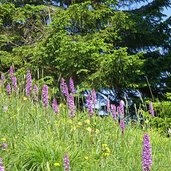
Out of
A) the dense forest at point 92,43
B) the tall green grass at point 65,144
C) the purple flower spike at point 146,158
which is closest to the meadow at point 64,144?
the tall green grass at point 65,144

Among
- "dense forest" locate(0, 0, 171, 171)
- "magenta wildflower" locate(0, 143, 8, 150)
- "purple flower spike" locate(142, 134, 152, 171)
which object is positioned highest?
"dense forest" locate(0, 0, 171, 171)

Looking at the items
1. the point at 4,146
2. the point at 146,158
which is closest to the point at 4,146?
the point at 4,146

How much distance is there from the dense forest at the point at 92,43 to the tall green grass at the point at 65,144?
376cm

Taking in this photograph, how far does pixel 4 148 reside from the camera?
3.88 meters

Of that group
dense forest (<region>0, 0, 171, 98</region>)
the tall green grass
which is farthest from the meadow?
dense forest (<region>0, 0, 171, 98</region>)

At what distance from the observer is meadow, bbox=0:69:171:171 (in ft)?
12.4

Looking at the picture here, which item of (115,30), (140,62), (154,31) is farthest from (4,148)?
(154,31)

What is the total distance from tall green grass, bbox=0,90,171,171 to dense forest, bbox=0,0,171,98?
376 cm

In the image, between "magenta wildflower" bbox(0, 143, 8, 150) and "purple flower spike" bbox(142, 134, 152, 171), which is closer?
"purple flower spike" bbox(142, 134, 152, 171)

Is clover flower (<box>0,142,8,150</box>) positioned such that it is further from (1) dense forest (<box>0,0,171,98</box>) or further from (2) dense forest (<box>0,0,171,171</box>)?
(1) dense forest (<box>0,0,171,98</box>)

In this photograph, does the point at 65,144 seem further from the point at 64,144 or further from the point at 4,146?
the point at 4,146

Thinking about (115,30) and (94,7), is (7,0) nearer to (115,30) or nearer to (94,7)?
(94,7)

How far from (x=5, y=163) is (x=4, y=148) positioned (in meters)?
0.26

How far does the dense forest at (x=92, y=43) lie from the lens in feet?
30.7
